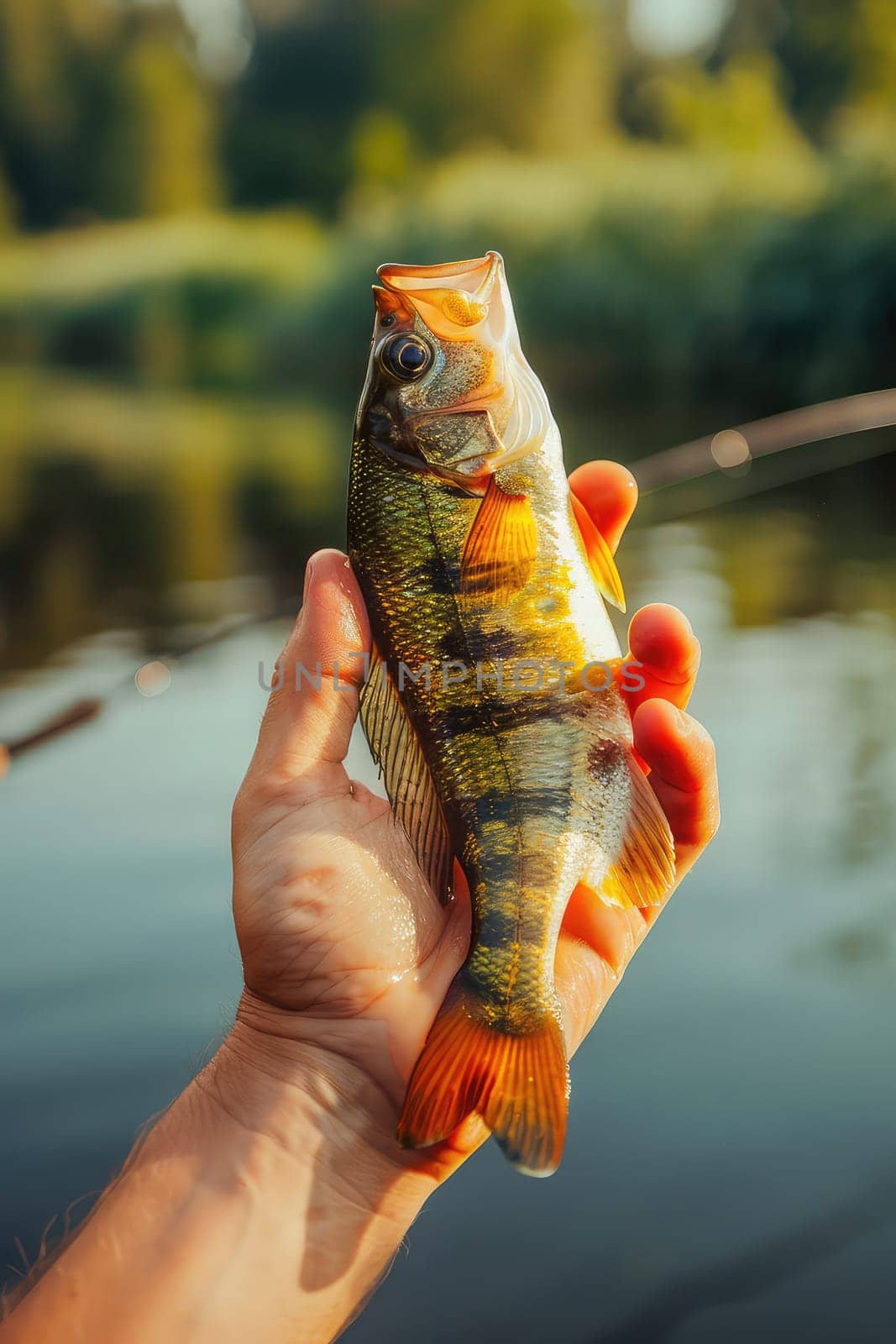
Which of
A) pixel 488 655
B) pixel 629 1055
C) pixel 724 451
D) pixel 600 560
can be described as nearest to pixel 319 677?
pixel 488 655

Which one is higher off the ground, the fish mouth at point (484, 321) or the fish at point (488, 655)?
the fish mouth at point (484, 321)

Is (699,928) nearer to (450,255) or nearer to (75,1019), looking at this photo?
(75,1019)

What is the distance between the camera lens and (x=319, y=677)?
2.59m

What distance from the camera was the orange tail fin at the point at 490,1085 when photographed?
2.07 m

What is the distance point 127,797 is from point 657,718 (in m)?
5.04

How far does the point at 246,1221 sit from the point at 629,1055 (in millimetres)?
2902

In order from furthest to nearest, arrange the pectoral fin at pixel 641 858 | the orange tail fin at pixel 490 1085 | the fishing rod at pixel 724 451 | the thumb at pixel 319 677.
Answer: the fishing rod at pixel 724 451, the thumb at pixel 319 677, the pectoral fin at pixel 641 858, the orange tail fin at pixel 490 1085

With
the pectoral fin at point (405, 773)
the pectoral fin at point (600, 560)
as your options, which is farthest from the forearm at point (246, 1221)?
the pectoral fin at point (600, 560)

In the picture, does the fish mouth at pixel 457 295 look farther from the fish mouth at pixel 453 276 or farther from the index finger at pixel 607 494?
the index finger at pixel 607 494

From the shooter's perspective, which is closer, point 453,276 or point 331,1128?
point 331,1128

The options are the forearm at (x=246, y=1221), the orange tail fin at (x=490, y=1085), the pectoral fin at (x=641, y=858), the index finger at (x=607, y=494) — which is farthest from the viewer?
the index finger at (x=607, y=494)

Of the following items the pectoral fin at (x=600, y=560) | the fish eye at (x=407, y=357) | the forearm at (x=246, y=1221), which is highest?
the fish eye at (x=407, y=357)

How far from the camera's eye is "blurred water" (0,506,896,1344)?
13.3ft

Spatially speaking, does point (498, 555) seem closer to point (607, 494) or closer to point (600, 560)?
point (600, 560)
